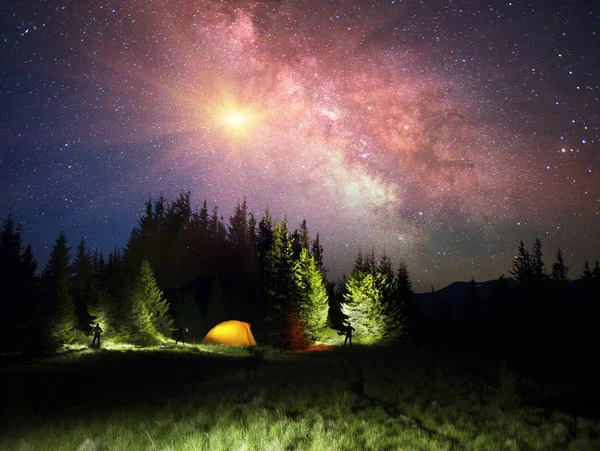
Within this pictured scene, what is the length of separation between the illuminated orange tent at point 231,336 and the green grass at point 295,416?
21.2m

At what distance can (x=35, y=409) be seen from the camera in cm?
1066

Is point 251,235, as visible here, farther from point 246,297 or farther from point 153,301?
point 153,301

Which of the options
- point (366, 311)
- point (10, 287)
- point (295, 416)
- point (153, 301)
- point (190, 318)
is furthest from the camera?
point (190, 318)

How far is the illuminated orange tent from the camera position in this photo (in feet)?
118

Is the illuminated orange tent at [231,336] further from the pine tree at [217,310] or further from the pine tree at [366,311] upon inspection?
the pine tree at [217,310]

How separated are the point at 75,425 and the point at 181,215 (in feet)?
289

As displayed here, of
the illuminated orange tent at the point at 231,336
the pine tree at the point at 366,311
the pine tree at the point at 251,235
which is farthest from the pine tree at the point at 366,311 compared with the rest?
the pine tree at the point at 251,235

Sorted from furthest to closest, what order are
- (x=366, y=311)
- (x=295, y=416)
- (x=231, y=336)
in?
(x=366, y=311), (x=231, y=336), (x=295, y=416)

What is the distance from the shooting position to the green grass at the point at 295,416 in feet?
20.9

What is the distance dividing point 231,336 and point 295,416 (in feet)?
98.5

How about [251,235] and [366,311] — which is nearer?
[366,311]

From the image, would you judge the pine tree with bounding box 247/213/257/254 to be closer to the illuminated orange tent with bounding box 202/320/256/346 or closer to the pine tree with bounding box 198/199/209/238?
the pine tree with bounding box 198/199/209/238

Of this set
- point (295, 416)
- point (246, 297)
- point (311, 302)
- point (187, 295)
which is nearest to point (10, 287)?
point (187, 295)

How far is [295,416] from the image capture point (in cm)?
823
